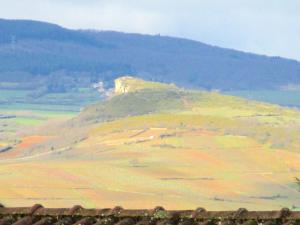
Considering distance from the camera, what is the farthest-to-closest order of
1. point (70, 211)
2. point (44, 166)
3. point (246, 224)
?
point (44, 166)
point (70, 211)
point (246, 224)

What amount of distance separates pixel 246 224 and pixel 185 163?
581 ft

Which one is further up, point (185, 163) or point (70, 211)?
point (185, 163)

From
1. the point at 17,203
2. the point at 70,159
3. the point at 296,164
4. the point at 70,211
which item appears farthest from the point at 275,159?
the point at 70,211

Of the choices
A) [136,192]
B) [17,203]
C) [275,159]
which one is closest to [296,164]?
[275,159]

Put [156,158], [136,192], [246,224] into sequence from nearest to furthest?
[246,224] < [136,192] < [156,158]

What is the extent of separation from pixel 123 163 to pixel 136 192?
3092 centimetres

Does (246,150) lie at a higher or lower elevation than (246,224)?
higher

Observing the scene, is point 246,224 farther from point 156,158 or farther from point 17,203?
point 156,158

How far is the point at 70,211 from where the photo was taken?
1397 cm

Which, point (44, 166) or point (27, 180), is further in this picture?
point (44, 166)

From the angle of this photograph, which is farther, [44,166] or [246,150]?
[246,150]

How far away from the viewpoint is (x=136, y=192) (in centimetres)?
15738

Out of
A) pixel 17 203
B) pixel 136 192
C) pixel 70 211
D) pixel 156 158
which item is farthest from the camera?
pixel 156 158

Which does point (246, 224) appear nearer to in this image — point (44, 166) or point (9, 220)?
point (9, 220)
